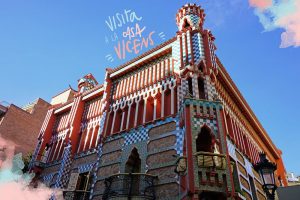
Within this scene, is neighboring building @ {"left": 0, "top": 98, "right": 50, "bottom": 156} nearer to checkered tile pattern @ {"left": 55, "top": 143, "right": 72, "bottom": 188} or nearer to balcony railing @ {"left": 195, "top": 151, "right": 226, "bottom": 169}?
checkered tile pattern @ {"left": 55, "top": 143, "right": 72, "bottom": 188}

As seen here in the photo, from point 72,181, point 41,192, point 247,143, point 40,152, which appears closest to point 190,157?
point 72,181

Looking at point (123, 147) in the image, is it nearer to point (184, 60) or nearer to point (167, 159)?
point (167, 159)

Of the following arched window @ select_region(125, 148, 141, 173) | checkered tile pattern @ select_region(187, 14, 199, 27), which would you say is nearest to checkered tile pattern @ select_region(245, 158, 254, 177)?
arched window @ select_region(125, 148, 141, 173)

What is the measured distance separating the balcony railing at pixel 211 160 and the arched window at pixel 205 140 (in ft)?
3.89

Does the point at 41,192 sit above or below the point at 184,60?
below

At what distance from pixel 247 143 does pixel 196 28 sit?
804cm

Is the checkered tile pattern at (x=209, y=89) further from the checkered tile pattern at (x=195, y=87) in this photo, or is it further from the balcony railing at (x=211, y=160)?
the balcony railing at (x=211, y=160)

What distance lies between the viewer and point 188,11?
14578mm

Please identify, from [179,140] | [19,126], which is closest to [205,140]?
[179,140]

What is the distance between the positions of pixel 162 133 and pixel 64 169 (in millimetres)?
7152

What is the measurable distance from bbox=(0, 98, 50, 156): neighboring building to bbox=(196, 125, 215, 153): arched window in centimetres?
1989

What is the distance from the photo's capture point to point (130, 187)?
10156mm

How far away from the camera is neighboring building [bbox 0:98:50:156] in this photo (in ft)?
78.4

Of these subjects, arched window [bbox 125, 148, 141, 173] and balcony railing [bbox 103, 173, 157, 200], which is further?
arched window [bbox 125, 148, 141, 173]
